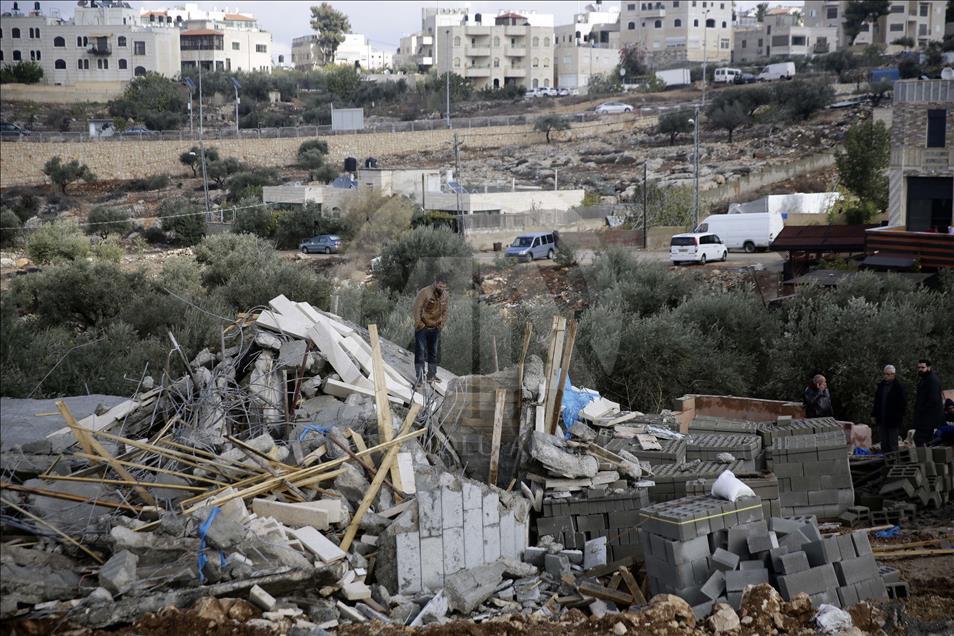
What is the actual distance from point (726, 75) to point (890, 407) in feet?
212

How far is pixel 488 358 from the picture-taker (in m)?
13.7

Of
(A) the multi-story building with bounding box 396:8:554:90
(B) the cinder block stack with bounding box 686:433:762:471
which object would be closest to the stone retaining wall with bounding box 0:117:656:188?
(A) the multi-story building with bounding box 396:8:554:90

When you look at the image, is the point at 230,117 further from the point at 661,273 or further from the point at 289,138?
the point at 661,273

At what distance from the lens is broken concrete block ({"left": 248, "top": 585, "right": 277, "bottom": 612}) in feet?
18.8

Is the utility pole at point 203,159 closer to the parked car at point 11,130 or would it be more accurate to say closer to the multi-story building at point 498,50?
the parked car at point 11,130

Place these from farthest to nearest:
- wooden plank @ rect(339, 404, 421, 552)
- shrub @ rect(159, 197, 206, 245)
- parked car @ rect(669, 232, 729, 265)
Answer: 1. shrub @ rect(159, 197, 206, 245)
2. parked car @ rect(669, 232, 729, 265)
3. wooden plank @ rect(339, 404, 421, 552)

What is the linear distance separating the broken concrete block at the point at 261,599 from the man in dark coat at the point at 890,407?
18.1 ft

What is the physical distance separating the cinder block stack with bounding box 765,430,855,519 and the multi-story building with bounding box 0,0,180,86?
34024 millimetres

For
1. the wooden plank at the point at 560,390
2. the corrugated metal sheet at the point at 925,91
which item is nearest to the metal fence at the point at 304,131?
the corrugated metal sheet at the point at 925,91

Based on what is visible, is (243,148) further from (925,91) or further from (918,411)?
(918,411)

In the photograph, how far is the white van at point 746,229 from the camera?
2883 centimetres

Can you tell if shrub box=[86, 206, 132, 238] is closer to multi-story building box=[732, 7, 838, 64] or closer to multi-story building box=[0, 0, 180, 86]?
multi-story building box=[0, 0, 180, 86]

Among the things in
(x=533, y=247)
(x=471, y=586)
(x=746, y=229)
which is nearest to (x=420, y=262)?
(x=533, y=247)

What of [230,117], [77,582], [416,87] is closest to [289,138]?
[230,117]
